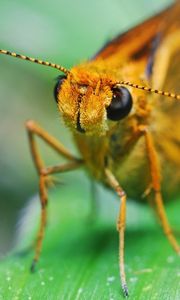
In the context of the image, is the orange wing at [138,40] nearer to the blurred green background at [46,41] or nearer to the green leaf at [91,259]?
the green leaf at [91,259]

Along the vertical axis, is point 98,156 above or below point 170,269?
above

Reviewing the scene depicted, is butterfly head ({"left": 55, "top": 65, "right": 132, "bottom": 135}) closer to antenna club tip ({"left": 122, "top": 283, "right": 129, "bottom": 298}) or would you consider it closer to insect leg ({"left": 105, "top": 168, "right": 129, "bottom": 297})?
insect leg ({"left": 105, "top": 168, "right": 129, "bottom": 297})

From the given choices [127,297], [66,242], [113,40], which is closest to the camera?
[127,297]

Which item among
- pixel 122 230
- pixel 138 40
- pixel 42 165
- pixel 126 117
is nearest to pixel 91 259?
pixel 122 230

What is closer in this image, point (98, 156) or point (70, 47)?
point (98, 156)

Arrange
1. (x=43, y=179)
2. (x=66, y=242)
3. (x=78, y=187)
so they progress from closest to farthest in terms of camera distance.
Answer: (x=43, y=179) → (x=66, y=242) → (x=78, y=187)

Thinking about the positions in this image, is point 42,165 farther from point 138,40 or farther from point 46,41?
point 46,41

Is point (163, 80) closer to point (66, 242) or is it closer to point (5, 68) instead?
point (66, 242)

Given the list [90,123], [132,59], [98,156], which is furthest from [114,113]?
[132,59]
